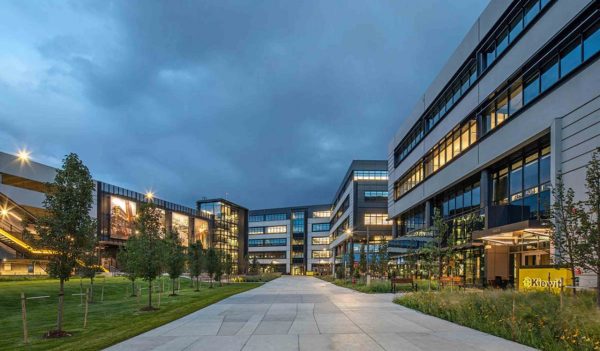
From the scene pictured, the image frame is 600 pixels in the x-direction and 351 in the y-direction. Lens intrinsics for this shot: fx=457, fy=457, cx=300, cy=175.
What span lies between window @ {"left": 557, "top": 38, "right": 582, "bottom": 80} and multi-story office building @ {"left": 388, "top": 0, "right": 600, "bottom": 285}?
6 centimetres

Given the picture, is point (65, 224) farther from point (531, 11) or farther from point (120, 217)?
point (120, 217)

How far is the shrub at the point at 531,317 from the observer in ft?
33.9

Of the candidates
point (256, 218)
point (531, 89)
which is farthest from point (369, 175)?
point (256, 218)

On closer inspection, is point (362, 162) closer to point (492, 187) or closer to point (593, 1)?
point (492, 187)

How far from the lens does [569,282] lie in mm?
19062

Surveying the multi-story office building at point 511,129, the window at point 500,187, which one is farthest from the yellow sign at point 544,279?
the window at point 500,187

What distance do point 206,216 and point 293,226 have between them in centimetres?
4555

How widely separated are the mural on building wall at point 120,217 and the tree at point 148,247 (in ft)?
176

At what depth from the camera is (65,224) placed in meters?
15.5

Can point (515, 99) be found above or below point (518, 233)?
above

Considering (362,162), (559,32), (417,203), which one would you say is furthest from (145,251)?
(362,162)

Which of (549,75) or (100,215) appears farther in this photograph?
(100,215)

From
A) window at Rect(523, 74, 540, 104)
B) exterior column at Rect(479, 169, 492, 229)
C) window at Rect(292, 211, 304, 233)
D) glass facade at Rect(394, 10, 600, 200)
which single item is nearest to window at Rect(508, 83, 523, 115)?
glass facade at Rect(394, 10, 600, 200)

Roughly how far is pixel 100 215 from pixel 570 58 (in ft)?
232
